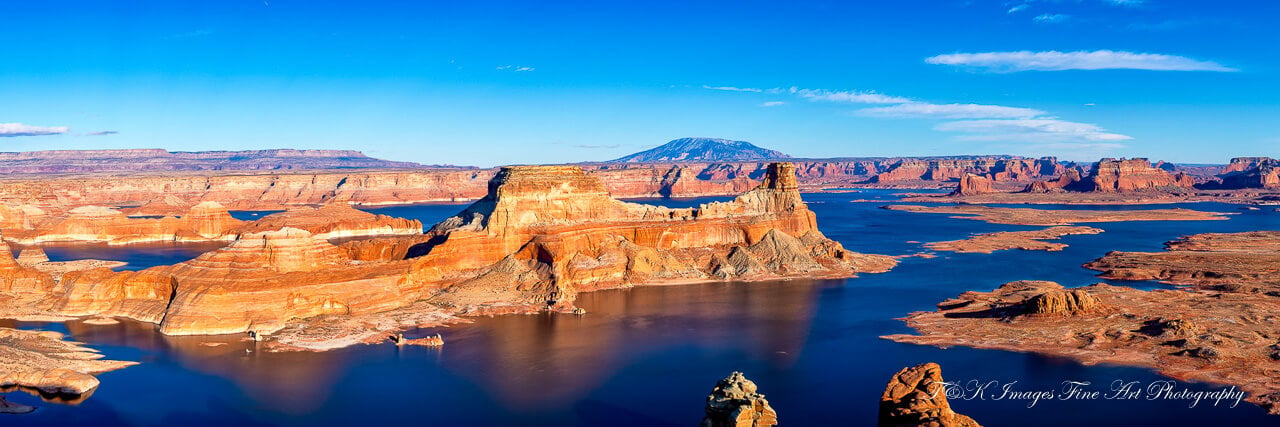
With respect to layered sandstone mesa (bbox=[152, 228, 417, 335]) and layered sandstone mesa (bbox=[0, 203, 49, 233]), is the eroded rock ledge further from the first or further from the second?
layered sandstone mesa (bbox=[0, 203, 49, 233])

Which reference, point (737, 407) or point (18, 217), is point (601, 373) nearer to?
point (737, 407)

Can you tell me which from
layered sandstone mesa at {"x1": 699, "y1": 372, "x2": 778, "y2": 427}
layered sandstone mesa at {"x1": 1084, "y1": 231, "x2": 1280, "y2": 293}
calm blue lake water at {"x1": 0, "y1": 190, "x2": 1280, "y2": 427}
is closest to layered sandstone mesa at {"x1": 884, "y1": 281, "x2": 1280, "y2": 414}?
calm blue lake water at {"x1": 0, "y1": 190, "x2": 1280, "y2": 427}

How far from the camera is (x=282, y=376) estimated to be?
1416 inches

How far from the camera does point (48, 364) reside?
117ft

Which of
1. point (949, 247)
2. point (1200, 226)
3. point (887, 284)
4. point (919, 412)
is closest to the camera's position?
point (919, 412)

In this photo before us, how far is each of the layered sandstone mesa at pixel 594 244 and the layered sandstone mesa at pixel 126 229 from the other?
45865mm

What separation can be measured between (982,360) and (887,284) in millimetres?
24493

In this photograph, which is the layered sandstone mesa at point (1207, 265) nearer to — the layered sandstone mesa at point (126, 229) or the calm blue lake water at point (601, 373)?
the calm blue lake water at point (601, 373)

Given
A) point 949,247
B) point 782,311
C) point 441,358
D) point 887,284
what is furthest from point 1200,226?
point 441,358

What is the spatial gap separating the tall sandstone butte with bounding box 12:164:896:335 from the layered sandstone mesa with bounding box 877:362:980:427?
2867cm

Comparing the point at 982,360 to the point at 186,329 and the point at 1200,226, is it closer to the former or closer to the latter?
the point at 186,329

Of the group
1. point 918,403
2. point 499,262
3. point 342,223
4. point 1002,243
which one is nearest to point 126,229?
point 342,223

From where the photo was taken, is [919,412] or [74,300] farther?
[74,300]

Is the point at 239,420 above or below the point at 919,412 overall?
→ below
